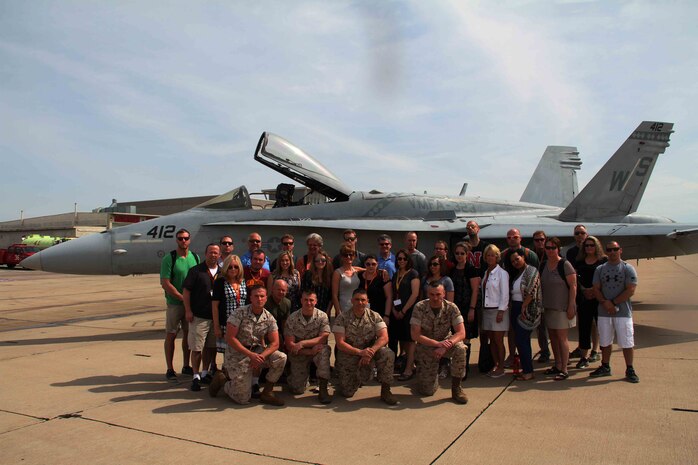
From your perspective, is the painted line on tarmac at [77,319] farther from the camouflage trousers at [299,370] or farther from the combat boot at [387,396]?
the combat boot at [387,396]

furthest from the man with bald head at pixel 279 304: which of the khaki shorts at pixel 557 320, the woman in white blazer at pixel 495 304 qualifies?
the khaki shorts at pixel 557 320

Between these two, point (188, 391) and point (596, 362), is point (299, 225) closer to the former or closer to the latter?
point (188, 391)

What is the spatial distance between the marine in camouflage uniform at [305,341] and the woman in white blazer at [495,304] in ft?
6.17

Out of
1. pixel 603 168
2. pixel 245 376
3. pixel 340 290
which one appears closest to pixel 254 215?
pixel 340 290

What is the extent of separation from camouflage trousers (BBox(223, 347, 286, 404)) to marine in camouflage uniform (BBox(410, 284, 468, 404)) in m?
1.37

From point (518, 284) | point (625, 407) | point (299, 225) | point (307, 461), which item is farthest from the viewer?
point (299, 225)

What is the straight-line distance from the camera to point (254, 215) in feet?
32.8

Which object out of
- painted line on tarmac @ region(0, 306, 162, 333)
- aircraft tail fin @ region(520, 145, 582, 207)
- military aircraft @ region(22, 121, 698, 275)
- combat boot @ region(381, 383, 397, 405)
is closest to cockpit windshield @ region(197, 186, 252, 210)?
military aircraft @ region(22, 121, 698, 275)

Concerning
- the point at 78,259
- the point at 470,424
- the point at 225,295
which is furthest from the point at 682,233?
the point at 78,259

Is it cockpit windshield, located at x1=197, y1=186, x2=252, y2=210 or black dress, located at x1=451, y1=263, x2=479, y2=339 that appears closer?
black dress, located at x1=451, y1=263, x2=479, y2=339

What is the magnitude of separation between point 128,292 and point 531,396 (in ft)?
53.5

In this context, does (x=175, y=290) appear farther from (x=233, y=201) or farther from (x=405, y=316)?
(x=233, y=201)

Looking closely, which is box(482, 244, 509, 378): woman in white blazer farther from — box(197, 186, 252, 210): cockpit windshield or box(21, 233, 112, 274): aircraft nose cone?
box(21, 233, 112, 274): aircraft nose cone

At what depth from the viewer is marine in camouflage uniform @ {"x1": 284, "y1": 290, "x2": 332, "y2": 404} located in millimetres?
5020
